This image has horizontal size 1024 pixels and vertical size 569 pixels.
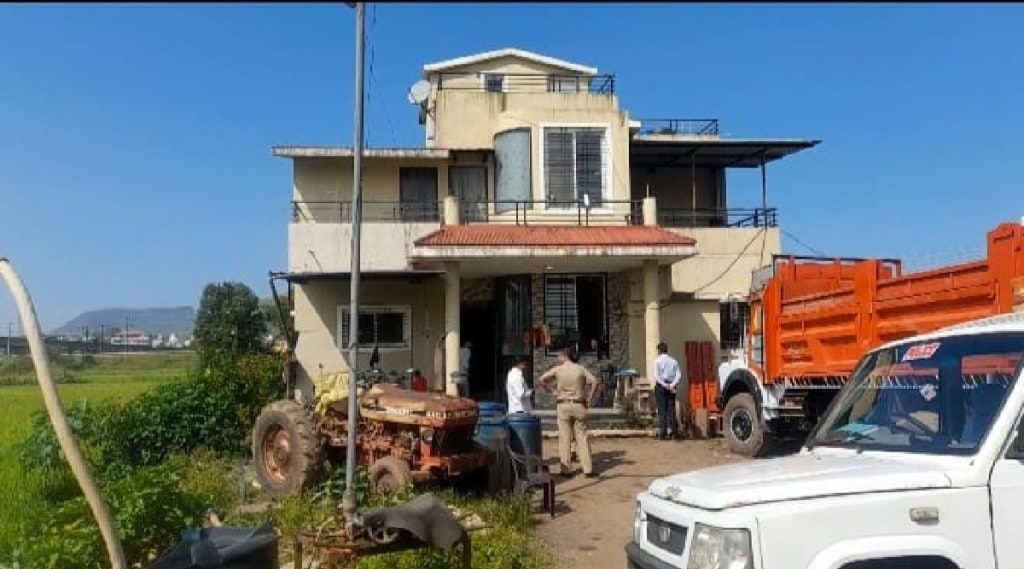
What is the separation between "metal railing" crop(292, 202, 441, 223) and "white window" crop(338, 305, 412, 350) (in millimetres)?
2443

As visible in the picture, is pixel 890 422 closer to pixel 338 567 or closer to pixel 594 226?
pixel 338 567

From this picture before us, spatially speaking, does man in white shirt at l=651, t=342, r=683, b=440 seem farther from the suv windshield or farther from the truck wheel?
the suv windshield

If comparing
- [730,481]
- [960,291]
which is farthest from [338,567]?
[960,291]

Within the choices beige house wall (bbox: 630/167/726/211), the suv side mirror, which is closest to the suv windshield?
the suv side mirror

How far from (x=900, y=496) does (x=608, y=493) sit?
24.7 feet

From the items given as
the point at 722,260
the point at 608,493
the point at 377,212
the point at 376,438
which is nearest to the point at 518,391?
the point at 608,493

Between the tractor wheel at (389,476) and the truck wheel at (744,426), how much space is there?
6330mm

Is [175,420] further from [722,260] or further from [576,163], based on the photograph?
[722,260]

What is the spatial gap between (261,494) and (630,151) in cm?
1324

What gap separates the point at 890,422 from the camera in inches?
192

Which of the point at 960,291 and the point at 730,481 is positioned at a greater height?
the point at 960,291

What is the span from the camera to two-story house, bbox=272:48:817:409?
17.0 meters

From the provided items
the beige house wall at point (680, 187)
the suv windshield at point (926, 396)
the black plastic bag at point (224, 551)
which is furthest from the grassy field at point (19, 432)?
the beige house wall at point (680, 187)

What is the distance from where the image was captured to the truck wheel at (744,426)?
13.7 meters
